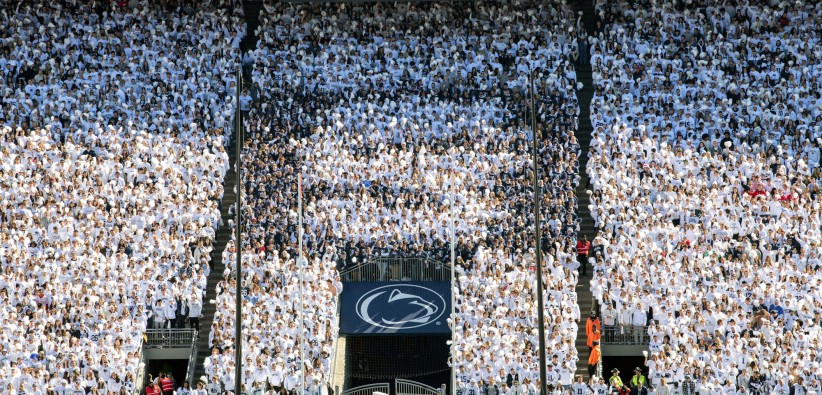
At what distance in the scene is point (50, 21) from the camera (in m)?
54.2

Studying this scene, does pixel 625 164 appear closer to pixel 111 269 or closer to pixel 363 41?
pixel 363 41

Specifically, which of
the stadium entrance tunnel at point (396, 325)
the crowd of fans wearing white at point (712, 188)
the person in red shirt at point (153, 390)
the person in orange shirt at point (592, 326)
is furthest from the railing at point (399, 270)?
the person in red shirt at point (153, 390)

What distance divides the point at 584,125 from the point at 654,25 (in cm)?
485

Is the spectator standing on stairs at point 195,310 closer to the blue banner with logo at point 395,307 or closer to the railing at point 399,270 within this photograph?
the blue banner with logo at point 395,307

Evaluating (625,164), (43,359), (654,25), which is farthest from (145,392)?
(654,25)

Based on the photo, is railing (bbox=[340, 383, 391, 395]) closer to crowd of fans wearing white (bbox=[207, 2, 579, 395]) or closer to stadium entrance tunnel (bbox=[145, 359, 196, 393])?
crowd of fans wearing white (bbox=[207, 2, 579, 395])

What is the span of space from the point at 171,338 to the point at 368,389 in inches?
207

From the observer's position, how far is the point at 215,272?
45.1 metres

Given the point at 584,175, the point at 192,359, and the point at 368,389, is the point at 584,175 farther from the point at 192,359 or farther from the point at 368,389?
the point at 192,359

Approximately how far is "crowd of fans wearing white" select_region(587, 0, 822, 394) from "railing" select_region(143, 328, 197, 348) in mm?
10205

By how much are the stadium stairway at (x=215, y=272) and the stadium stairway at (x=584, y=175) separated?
921 centimetres

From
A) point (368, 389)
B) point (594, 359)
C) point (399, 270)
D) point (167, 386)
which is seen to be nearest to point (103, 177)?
point (167, 386)

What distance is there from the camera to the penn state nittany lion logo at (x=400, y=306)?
141 feet

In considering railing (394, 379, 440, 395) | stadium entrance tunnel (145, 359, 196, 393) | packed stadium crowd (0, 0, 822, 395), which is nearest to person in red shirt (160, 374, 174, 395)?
packed stadium crowd (0, 0, 822, 395)
